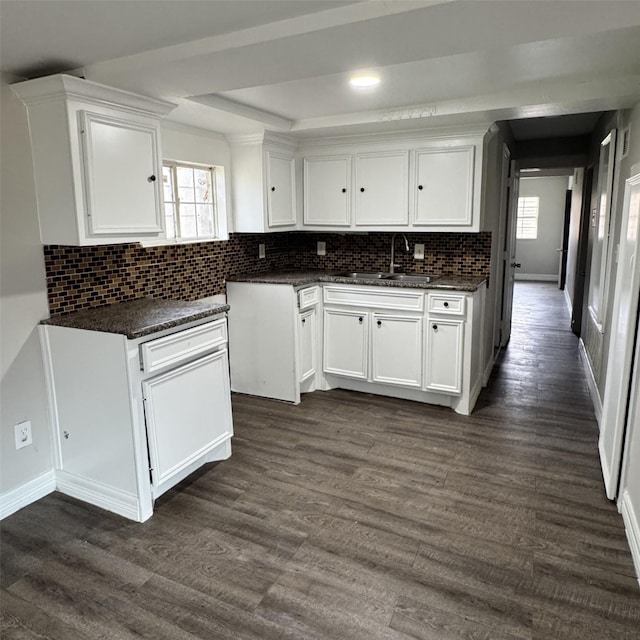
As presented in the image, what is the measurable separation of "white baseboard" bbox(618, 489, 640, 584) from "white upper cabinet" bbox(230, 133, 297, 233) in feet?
9.59

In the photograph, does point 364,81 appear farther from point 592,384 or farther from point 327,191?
point 592,384

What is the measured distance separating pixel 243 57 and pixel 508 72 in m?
1.39

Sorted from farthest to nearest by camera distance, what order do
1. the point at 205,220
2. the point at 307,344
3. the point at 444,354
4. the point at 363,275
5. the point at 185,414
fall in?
the point at 363,275, the point at 307,344, the point at 205,220, the point at 444,354, the point at 185,414

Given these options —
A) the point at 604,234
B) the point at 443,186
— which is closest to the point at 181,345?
the point at 443,186

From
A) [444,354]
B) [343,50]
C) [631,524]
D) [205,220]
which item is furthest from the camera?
[205,220]

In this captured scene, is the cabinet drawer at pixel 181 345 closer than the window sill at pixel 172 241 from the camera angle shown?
Yes

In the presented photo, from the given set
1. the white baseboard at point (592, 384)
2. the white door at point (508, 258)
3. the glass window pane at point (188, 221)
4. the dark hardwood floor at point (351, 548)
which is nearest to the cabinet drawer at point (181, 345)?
the dark hardwood floor at point (351, 548)

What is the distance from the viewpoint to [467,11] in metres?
1.58

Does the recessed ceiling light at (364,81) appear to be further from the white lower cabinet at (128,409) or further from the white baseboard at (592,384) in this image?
the white baseboard at (592,384)

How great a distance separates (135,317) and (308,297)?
160 centimetres

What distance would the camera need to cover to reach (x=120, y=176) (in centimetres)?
249

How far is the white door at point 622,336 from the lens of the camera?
2.30 m

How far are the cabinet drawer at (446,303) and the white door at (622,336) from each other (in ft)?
3.20

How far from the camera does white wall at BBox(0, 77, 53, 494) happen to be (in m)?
2.32
